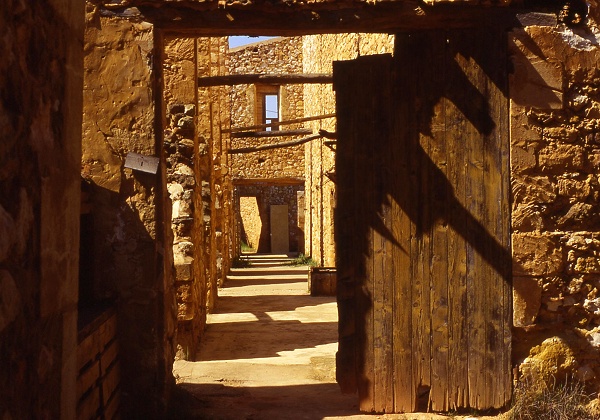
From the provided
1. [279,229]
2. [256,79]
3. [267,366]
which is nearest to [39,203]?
[267,366]

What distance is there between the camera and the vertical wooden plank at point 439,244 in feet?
14.6

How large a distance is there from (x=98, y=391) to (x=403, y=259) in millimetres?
2026

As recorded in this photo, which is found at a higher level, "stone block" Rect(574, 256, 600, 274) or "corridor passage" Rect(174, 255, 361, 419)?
"stone block" Rect(574, 256, 600, 274)

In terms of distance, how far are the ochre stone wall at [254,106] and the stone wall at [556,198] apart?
18.1m

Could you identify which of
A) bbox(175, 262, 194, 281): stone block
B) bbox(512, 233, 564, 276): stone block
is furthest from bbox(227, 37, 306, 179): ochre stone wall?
bbox(512, 233, 564, 276): stone block

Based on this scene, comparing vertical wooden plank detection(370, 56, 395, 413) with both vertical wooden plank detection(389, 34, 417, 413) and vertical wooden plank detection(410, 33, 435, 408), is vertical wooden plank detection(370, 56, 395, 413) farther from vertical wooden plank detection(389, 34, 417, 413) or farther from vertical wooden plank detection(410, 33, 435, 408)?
vertical wooden plank detection(410, 33, 435, 408)

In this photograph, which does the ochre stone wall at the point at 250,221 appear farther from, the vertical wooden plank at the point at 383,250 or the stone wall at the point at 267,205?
the vertical wooden plank at the point at 383,250

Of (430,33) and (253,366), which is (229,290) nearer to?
(253,366)

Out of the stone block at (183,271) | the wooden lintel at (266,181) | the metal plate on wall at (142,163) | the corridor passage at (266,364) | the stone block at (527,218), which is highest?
the wooden lintel at (266,181)

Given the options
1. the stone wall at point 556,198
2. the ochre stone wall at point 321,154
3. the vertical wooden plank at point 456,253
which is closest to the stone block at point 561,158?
the stone wall at point 556,198

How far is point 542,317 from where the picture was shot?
4402 mm

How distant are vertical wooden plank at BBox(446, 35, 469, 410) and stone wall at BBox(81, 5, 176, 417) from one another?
1810 mm

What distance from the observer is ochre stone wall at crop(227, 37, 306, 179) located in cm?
Answer: 2339

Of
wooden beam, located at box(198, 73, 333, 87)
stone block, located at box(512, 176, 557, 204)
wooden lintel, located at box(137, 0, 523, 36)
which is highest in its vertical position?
wooden beam, located at box(198, 73, 333, 87)
